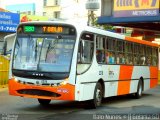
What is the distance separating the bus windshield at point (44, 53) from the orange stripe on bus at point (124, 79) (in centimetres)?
429

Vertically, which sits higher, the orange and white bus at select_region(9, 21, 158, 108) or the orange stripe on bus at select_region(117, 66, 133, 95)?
the orange and white bus at select_region(9, 21, 158, 108)

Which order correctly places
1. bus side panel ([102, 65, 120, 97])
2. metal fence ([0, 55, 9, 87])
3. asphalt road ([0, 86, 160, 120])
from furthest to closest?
metal fence ([0, 55, 9, 87])
bus side panel ([102, 65, 120, 97])
asphalt road ([0, 86, 160, 120])

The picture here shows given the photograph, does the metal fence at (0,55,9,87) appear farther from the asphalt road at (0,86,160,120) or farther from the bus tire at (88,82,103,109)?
the bus tire at (88,82,103,109)

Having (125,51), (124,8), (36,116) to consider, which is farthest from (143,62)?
(36,116)

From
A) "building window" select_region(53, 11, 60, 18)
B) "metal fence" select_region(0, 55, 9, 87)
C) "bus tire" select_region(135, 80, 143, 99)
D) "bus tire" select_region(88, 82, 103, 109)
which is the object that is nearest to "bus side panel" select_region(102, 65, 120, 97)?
"bus tire" select_region(88, 82, 103, 109)

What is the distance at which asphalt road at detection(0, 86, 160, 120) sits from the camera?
13451 mm

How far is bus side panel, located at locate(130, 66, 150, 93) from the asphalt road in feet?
5.48

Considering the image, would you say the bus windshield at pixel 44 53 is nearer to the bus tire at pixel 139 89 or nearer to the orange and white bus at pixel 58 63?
the orange and white bus at pixel 58 63

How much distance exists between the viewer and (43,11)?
3007 inches

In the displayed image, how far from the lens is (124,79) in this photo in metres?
19.0

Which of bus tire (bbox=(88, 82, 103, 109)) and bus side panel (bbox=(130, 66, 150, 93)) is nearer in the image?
bus tire (bbox=(88, 82, 103, 109))

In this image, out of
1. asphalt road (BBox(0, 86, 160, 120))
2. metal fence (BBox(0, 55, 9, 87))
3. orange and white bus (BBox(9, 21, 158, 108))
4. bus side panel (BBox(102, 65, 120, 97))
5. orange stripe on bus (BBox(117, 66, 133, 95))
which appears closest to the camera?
asphalt road (BBox(0, 86, 160, 120))

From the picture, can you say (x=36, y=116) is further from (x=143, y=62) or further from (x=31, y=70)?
(x=143, y=62)

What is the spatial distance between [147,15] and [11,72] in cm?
1172
